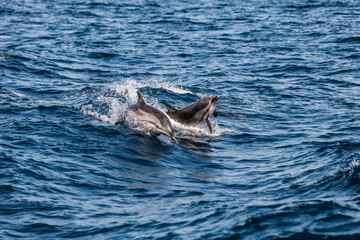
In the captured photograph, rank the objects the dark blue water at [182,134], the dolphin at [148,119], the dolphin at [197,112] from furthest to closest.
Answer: the dolphin at [197,112], the dolphin at [148,119], the dark blue water at [182,134]

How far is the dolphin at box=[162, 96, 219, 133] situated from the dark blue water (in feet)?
1.36

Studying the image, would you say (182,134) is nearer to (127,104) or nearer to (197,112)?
(197,112)

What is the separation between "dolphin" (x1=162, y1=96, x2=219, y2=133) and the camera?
639 inches

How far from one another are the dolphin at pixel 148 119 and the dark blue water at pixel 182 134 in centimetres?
33

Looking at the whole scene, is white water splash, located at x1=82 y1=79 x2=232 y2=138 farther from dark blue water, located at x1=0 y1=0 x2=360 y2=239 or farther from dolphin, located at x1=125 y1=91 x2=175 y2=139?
dolphin, located at x1=125 y1=91 x2=175 y2=139

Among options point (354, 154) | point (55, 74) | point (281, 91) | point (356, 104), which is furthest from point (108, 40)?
point (354, 154)

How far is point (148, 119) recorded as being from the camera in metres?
15.3

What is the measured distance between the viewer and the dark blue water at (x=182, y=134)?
30.9 ft

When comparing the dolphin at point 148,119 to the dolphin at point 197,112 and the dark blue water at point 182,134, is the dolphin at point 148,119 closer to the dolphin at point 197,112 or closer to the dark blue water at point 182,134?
the dark blue water at point 182,134

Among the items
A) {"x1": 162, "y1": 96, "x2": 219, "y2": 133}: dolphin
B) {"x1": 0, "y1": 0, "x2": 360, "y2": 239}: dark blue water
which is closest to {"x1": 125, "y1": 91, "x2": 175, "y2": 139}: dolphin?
{"x1": 0, "y1": 0, "x2": 360, "y2": 239}: dark blue water

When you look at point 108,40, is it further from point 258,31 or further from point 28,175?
point 28,175

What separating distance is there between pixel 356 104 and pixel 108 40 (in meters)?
16.7

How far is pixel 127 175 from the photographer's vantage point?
12.2 metres

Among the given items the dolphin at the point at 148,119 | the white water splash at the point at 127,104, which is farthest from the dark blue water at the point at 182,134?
the dolphin at the point at 148,119
